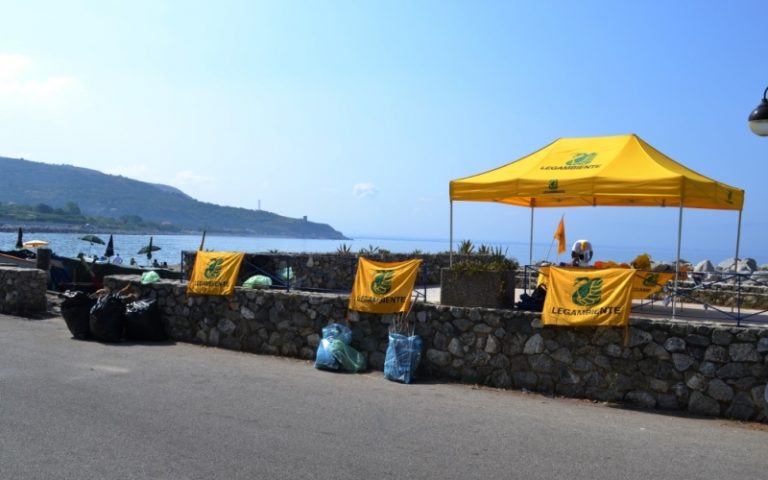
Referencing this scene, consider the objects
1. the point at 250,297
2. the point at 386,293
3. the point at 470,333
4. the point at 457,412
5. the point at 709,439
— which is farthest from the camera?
the point at 250,297

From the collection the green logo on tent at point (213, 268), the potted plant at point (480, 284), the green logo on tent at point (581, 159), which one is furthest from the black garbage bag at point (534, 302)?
the green logo on tent at point (213, 268)

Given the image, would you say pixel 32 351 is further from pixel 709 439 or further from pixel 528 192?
pixel 709 439

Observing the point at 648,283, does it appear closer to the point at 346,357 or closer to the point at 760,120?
the point at 760,120

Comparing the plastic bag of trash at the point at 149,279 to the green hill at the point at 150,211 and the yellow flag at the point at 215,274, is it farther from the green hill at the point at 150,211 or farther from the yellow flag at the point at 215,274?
the green hill at the point at 150,211

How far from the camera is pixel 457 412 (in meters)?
8.14

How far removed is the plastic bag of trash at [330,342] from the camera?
1056 cm

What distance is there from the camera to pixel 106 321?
12.3 m

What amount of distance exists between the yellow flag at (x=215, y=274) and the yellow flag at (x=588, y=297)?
588 cm

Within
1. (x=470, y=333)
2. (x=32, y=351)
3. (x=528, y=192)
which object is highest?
(x=528, y=192)

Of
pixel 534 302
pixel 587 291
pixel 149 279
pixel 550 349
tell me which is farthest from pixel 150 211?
Result: pixel 587 291

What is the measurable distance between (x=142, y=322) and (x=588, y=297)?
805 cm

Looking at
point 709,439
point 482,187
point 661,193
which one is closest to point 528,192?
point 482,187

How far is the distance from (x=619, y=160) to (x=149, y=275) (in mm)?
9020

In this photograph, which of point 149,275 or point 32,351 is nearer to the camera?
point 32,351
